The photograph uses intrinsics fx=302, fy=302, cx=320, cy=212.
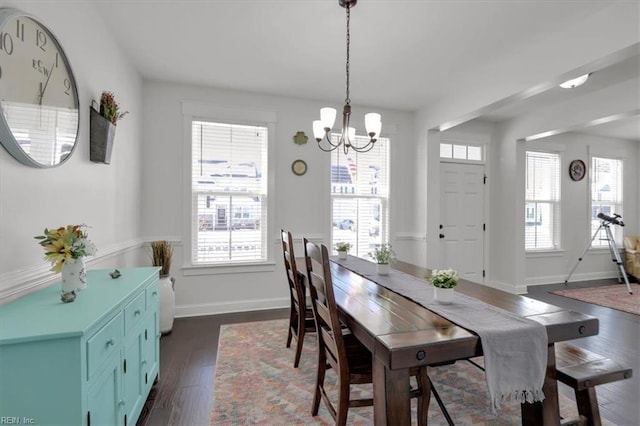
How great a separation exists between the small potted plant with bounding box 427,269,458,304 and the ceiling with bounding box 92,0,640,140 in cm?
197

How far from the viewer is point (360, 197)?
4336 millimetres

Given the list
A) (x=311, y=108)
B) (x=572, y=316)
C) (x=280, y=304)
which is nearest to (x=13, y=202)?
(x=572, y=316)

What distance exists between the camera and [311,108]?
4.11 metres

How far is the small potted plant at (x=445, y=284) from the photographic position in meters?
1.64

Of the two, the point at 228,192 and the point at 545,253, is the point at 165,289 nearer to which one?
the point at 228,192

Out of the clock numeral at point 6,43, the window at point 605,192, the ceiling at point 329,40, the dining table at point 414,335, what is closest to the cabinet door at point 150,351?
the dining table at point 414,335

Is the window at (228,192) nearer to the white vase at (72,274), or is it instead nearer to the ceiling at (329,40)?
the ceiling at (329,40)

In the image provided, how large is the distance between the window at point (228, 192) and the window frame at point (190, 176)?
0.04 m

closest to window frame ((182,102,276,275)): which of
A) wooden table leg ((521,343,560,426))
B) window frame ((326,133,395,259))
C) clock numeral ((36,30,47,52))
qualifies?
window frame ((326,133,395,259))

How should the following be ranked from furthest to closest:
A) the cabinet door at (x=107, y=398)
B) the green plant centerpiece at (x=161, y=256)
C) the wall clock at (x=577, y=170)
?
the wall clock at (x=577, y=170) < the green plant centerpiece at (x=161, y=256) < the cabinet door at (x=107, y=398)

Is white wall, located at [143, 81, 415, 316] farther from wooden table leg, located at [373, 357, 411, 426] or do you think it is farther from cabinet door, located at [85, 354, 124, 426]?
Answer: wooden table leg, located at [373, 357, 411, 426]

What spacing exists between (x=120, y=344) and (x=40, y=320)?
401mm

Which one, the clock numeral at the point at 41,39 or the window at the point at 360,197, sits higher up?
the clock numeral at the point at 41,39

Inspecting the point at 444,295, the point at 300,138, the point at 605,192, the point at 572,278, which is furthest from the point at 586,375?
the point at 605,192
